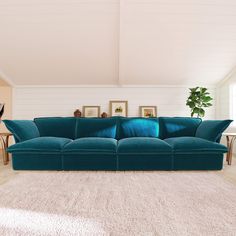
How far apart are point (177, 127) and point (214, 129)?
2.31ft

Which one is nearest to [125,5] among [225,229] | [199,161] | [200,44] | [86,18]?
[86,18]

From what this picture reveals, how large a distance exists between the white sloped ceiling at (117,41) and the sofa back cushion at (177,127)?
135 cm

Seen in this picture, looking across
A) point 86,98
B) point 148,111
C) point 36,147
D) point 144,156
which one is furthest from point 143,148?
point 86,98

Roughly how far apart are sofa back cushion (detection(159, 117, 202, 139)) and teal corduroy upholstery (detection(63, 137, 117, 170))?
1189 mm

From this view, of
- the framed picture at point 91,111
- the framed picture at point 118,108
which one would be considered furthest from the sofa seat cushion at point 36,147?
the framed picture at point 118,108

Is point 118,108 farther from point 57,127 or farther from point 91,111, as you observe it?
point 57,127

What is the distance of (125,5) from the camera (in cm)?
339

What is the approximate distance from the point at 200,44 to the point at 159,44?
2.48ft

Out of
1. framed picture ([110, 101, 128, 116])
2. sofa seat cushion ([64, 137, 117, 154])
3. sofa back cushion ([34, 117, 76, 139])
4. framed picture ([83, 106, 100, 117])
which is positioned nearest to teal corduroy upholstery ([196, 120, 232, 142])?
sofa seat cushion ([64, 137, 117, 154])

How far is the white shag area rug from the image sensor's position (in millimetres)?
1541

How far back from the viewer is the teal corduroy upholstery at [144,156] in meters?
3.21

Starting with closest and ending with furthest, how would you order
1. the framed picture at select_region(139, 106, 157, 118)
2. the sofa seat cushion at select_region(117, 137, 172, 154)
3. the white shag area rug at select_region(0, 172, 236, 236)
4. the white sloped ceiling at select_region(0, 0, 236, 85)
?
the white shag area rug at select_region(0, 172, 236, 236), the sofa seat cushion at select_region(117, 137, 172, 154), the white sloped ceiling at select_region(0, 0, 236, 85), the framed picture at select_region(139, 106, 157, 118)

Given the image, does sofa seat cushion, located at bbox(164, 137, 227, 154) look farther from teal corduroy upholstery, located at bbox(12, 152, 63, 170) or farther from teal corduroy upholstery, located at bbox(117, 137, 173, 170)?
teal corduroy upholstery, located at bbox(12, 152, 63, 170)

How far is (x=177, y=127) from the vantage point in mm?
3984
